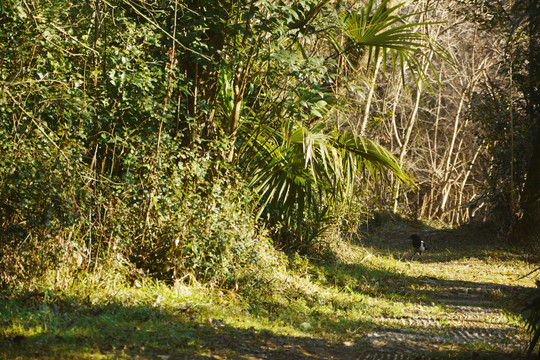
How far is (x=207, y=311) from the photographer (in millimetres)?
5379

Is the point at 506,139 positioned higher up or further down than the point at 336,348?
higher up

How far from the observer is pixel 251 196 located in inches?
Answer: 271

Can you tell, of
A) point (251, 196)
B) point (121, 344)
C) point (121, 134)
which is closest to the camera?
point (121, 344)

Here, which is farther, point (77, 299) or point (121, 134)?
point (121, 134)

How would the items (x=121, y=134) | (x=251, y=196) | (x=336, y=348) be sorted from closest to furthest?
(x=336, y=348)
(x=121, y=134)
(x=251, y=196)

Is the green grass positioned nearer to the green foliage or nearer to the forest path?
the forest path

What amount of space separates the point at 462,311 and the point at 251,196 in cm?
291

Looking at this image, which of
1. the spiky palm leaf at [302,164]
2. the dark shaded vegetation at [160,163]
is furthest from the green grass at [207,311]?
the spiky palm leaf at [302,164]

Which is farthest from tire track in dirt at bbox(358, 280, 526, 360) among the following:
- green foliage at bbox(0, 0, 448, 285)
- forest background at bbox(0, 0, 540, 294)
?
green foliage at bbox(0, 0, 448, 285)

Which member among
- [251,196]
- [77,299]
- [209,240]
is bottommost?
[77,299]

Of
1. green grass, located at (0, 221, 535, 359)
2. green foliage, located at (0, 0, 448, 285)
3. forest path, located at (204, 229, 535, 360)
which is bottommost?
green grass, located at (0, 221, 535, 359)

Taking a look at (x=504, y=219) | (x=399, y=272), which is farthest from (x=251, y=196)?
(x=504, y=219)

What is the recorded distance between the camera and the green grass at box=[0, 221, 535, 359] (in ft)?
13.5

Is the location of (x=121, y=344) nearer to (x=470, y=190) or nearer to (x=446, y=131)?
(x=446, y=131)
